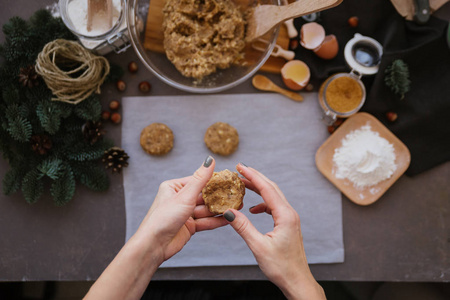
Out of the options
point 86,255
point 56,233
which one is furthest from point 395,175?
point 56,233

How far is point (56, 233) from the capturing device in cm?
151

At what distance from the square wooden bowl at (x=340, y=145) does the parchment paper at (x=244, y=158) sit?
0.13 ft

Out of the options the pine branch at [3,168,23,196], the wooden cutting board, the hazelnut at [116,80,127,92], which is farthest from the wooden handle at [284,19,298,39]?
the pine branch at [3,168,23,196]

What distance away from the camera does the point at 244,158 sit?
1.51 meters

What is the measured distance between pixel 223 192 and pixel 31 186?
83 cm

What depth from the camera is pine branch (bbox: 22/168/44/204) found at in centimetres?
139

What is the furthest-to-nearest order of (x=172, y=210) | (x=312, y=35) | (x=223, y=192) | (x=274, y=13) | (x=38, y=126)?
(x=312, y=35)
(x=38, y=126)
(x=274, y=13)
(x=223, y=192)
(x=172, y=210)

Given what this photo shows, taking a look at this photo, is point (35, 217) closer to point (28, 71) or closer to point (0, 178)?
point (0, 178)

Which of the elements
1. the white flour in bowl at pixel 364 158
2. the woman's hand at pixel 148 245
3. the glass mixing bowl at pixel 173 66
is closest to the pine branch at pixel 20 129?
the glass mixing bowl at pixel 173 66

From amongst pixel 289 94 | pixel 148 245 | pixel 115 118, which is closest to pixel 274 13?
pixel 289 94

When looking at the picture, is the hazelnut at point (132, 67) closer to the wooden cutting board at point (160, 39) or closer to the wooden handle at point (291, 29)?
the wooden cutting board at point (160, 39)

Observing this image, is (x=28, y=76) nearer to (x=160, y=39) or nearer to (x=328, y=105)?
(x=160, y=39)

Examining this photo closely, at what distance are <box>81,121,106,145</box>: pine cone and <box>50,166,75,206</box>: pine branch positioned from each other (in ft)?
0.49

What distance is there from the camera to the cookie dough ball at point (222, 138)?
4.79 feet
